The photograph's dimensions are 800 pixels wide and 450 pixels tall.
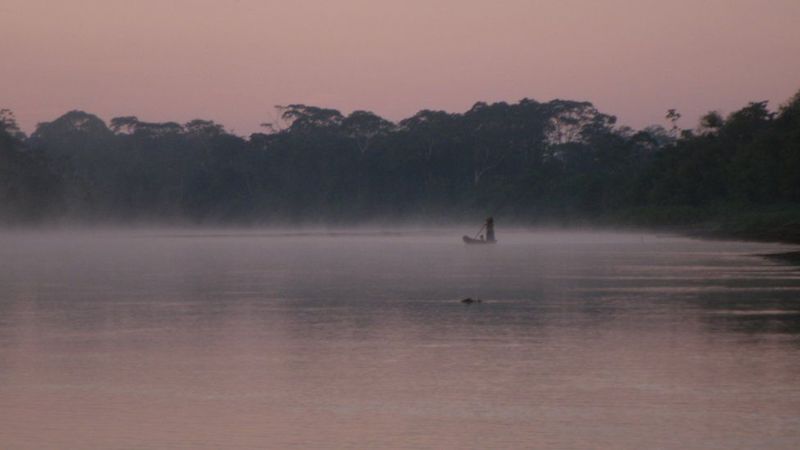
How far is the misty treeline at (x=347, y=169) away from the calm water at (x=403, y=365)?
76.9 meters

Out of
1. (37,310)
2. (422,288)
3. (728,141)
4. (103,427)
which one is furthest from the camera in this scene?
(728,141)

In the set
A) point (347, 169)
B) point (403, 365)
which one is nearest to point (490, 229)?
point (403, 365)

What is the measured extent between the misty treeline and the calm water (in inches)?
3027

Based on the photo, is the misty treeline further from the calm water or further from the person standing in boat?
the calm water

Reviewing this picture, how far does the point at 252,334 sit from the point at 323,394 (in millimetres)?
6311

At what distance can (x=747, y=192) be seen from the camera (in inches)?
3423

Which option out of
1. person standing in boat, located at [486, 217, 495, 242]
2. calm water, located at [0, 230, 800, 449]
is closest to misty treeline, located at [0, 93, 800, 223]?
Result: person standing in boat, located at [486, 217, 495, 242]

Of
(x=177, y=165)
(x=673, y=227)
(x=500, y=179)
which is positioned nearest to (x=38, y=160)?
(x=177, y=165)

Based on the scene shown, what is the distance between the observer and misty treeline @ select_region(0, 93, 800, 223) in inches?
4638

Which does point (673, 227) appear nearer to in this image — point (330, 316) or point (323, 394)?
point (330, 316)

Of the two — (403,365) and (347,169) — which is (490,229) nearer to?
(403,365)

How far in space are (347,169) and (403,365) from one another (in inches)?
4714

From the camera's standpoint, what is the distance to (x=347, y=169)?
136 m

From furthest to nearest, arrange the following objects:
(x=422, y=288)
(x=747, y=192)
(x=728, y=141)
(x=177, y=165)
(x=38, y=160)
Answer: (x=177, y=165) → (x=38, y=160) → (x=728, y=141) → (x=747, y=192) → (x=422, y=288)
